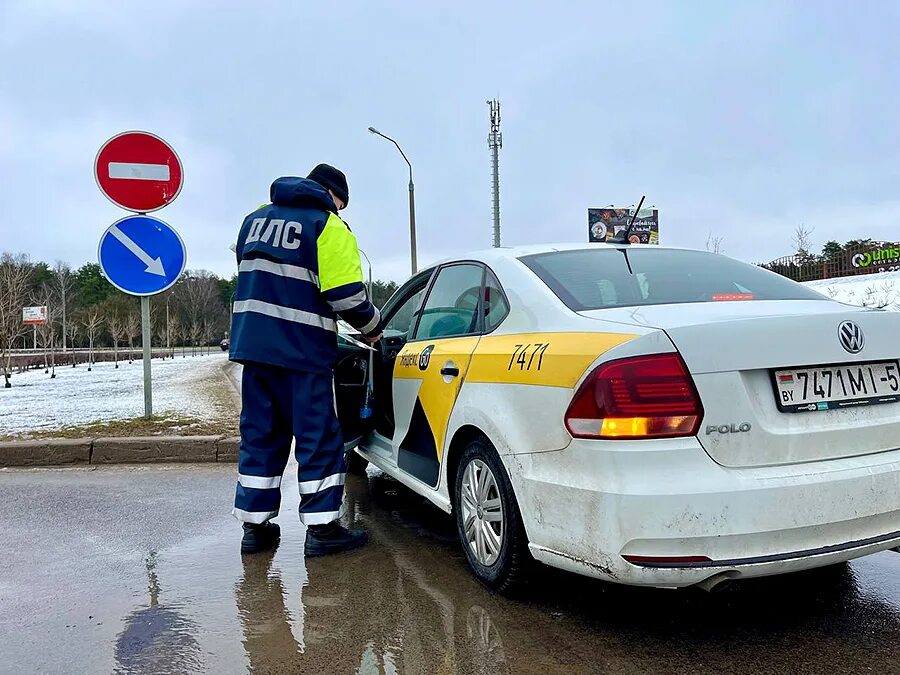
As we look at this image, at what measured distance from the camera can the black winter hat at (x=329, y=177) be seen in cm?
397

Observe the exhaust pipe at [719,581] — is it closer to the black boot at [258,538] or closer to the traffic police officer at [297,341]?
the traffic police officer at [297,341]

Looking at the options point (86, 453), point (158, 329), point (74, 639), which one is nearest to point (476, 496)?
point (74, 639)

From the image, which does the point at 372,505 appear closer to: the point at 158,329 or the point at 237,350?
the point at 237,350

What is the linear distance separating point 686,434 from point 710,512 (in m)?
0.25

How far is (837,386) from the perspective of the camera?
7.68ft

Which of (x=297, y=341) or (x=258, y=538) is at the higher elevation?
(x=297, y=341)

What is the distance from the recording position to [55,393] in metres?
10.8

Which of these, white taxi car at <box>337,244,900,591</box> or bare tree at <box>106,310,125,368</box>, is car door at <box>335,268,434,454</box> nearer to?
white taxi car at <box>337,244,900,591</box>

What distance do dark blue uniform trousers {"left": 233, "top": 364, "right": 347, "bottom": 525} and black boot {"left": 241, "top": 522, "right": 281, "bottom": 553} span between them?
0.22 ft

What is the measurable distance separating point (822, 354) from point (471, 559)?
1.65m

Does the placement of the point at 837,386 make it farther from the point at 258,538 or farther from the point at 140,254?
the point at 140,254

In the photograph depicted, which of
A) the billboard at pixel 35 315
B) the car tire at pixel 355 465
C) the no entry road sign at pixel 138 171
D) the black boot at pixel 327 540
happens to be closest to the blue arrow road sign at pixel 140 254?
the no entry road sign at pixel 138 171

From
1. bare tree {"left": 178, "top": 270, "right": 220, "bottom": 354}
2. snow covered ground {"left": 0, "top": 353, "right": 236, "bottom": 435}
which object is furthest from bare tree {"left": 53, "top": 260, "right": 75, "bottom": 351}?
snow covered ground {"left": 0, "top": 353, "right": 236, "bottom": 435}

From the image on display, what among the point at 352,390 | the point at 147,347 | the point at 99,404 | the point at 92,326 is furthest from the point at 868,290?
the point at 92,326
